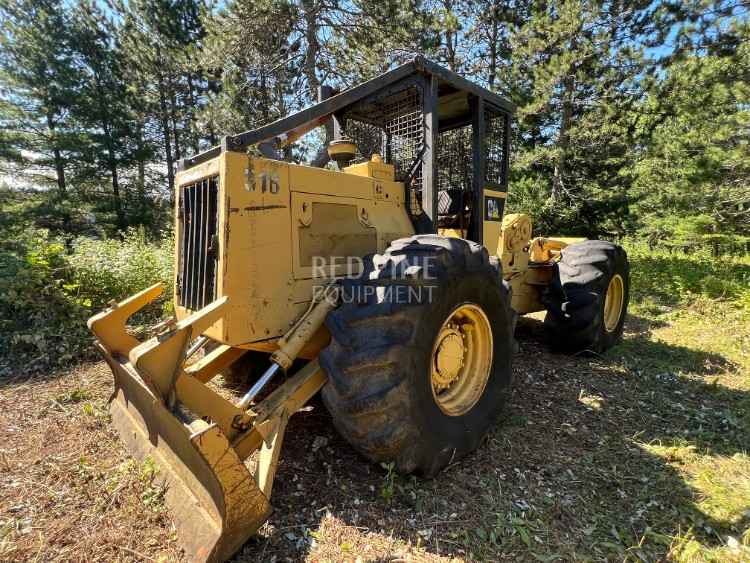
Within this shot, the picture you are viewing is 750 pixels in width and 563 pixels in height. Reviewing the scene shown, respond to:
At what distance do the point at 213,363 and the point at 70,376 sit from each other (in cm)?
235

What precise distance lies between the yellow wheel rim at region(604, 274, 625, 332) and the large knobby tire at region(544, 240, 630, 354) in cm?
13

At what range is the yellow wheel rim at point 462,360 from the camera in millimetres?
2652

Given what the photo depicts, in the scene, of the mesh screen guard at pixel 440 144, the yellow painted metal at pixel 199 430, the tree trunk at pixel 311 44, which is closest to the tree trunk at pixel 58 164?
the tree trunk at pixel 311 44

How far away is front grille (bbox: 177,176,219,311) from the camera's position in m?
2.48

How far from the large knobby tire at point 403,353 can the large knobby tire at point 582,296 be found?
87.6 inches

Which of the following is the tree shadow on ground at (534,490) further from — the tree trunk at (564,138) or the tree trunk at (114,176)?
the tree trunk at (114,176)

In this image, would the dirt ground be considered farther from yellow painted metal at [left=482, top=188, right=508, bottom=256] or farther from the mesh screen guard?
the mesh screen guard

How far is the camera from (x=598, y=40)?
10688 millimetres

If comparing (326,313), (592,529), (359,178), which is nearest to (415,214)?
(359,178)

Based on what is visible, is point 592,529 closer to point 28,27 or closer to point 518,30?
point 518,30

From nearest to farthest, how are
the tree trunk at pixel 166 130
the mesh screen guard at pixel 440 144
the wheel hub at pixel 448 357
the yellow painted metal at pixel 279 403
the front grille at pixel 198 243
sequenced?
the yellow painted metal at pixel 279 403
the front grille at pixel 198 243
the wheel hub at pixel 448 357
the mesh screen guard at pixel 440 144
the tree trunk at pixel 166 130

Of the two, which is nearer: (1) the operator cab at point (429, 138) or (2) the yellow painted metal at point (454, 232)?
(1) the operator cab at point (429, 138)

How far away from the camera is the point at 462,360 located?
2830 mm

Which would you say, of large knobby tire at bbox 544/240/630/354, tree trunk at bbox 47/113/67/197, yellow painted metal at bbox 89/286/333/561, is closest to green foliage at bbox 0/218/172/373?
yellow painted metal at bbox 89/286/333/561
